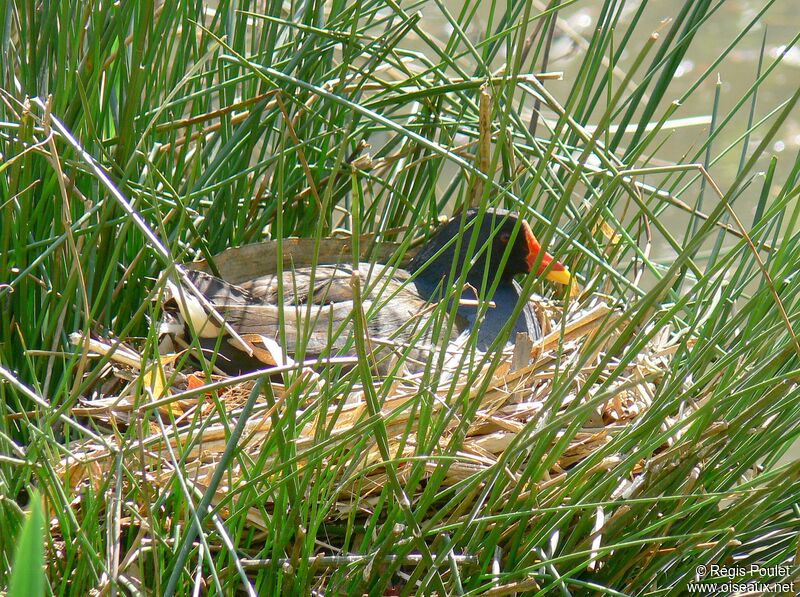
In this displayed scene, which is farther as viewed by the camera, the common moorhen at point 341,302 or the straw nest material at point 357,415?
the common moorhen at point 341,302

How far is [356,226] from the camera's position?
3.19ft

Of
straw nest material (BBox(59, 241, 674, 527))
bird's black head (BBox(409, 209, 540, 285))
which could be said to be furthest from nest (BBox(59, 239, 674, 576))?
bird's black head (BBox(409, 209, 540, 285))

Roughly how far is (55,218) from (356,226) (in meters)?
0.82

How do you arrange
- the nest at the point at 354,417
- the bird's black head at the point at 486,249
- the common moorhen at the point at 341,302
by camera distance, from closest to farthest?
1. the nest at the point at 354,417
2. the common moorhen at the point at 341,302
3. the bird's black head at the point at 486,249

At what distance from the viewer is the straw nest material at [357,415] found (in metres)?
1.26

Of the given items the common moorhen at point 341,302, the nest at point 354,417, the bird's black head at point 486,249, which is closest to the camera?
the nest at point 354,417

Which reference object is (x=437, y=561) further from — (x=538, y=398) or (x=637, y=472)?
(x=538, y=398)

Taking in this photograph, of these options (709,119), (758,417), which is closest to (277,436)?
(758,417)

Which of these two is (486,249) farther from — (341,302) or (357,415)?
(357,415)

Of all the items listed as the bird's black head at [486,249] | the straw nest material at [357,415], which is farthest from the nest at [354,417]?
the bird's black head at [486,249]

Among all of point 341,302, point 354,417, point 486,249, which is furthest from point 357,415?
point 486,249

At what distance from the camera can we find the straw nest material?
1.26 meters

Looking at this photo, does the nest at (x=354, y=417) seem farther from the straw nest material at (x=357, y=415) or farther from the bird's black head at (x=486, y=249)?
the bird's black head at (x=486, y=249)

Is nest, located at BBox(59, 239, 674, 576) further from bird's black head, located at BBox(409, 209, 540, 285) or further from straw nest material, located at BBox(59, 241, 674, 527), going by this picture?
bird's black head, located at BBox(409, 209, 540, 285)
